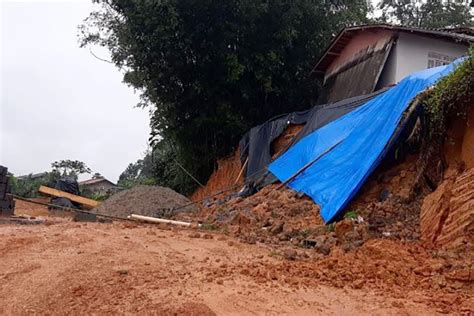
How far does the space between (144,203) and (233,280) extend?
9449mm

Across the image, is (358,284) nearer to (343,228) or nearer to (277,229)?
(343,228)

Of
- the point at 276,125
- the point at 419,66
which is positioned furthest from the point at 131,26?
the point at 419,66

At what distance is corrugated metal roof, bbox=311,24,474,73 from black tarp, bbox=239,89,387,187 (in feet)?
11.4

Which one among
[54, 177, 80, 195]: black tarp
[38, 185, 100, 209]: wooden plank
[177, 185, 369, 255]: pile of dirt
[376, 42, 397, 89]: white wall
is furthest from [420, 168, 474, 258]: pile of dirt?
[54, 177, 80, 195]: black tarp

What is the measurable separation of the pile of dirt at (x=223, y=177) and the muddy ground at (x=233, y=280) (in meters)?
8.47

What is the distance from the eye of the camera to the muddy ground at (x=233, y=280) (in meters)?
3.82

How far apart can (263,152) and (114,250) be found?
7718 millimetres

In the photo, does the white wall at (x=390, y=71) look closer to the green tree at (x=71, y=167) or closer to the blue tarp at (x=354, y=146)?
the blue tarp at (x=354, y=146)

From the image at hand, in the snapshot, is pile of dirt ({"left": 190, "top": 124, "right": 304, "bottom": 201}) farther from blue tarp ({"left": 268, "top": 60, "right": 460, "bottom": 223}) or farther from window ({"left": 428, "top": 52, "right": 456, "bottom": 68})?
window ({"left": 428, "top": 52, "right": 456, "bottom": 68})

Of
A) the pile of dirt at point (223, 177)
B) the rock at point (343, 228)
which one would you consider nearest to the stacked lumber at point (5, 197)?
the pile of dirt at point (223, 177)

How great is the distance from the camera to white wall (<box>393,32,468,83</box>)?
12711 mm

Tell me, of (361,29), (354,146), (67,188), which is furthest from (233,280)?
(67,188)

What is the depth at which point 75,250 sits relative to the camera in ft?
19.8

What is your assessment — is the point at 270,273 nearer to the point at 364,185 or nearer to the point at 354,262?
the point at 354,262
